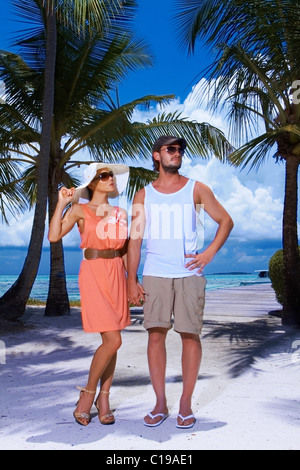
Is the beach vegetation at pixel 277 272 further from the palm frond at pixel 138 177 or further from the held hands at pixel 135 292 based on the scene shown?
the held hands at pixel 135 292

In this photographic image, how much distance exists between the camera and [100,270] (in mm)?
3693

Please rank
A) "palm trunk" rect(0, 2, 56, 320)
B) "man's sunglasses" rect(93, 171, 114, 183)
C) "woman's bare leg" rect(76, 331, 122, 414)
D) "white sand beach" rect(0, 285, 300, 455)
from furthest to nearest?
"palm trunk" rect(0, 2, 56, 320)
"man's sunglasses" rect(93, 171, 114, 183)
"woman's bare leg" rect(76, 331, 122, 414)
"white sand beach" rect(0, 285, 300, 455)

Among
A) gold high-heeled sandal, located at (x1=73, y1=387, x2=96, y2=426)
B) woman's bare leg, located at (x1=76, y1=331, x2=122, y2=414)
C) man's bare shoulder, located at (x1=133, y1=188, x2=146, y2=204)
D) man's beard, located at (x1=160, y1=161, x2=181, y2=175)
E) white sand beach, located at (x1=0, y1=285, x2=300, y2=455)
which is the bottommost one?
white sand beach, located at (x1=0, y1=285, x2=300, y2=455)

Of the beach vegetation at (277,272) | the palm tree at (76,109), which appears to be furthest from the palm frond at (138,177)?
the beach vegetation at (277,272)

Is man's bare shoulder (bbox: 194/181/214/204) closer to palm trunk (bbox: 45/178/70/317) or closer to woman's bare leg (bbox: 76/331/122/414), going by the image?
woman's bare leg (bbox: 76/331/122/414)

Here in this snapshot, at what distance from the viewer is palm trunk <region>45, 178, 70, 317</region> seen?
492 inches

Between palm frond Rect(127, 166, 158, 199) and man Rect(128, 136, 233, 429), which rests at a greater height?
palm frond Rect(127, 166, 158, 199)

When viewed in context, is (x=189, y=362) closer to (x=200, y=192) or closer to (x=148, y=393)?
(x=200, y=192)

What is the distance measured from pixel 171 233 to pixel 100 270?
1.80 feet

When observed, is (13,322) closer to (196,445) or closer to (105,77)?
(105,77)

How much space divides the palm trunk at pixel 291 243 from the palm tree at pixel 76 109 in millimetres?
3204

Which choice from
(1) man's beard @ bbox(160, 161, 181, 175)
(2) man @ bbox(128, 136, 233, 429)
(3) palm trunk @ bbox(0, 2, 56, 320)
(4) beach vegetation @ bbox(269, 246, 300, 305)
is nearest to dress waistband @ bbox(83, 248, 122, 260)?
(2) man @ bbox(128, 136, 233, 429)

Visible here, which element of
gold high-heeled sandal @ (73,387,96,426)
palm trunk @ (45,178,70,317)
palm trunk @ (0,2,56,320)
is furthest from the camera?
palm trunk @ (45,178,70,317)

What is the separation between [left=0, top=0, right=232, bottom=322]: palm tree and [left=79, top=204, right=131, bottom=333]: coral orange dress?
334 inches
